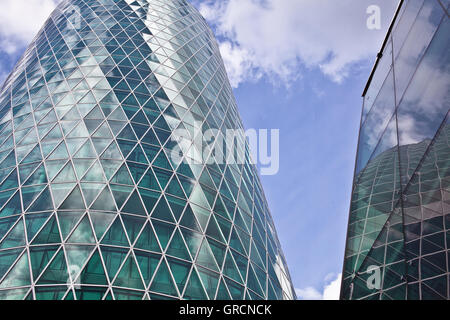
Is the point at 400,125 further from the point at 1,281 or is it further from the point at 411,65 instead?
the point at 1,281

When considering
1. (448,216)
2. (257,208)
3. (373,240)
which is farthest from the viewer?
(257,208)

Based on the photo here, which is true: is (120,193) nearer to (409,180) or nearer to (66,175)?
(66,175)

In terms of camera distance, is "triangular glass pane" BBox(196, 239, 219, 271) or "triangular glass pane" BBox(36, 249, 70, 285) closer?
"triangular glass pane" BBox(36, 249, 70, 285)

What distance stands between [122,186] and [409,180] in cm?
1505

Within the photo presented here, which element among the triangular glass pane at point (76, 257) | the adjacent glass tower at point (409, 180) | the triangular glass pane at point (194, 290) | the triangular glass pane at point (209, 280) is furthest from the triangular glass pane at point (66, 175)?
the adjacent glass tower at point (409, 180)

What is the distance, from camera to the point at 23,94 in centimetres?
3141

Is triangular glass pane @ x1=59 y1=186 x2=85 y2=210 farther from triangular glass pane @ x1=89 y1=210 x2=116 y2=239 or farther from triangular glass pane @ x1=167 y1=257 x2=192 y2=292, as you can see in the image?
triangular glass pane @ x1=167 y1=257 x2=192 y2=292

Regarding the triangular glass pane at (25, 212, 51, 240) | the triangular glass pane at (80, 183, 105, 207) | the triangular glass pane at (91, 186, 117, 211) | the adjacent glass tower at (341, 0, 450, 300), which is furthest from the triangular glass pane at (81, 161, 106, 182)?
the adjacent glass tower at (341, 0, 450, 300)

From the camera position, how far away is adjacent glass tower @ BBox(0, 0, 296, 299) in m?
16.7

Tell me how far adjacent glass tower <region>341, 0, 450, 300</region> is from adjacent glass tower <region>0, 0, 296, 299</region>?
8530mm

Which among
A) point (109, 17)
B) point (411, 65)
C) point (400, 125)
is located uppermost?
point (109, 17)

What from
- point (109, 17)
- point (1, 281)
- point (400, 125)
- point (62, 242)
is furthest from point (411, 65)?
point (109, 17)

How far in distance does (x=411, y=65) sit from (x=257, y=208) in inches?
730

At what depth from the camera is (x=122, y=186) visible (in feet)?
67.7
